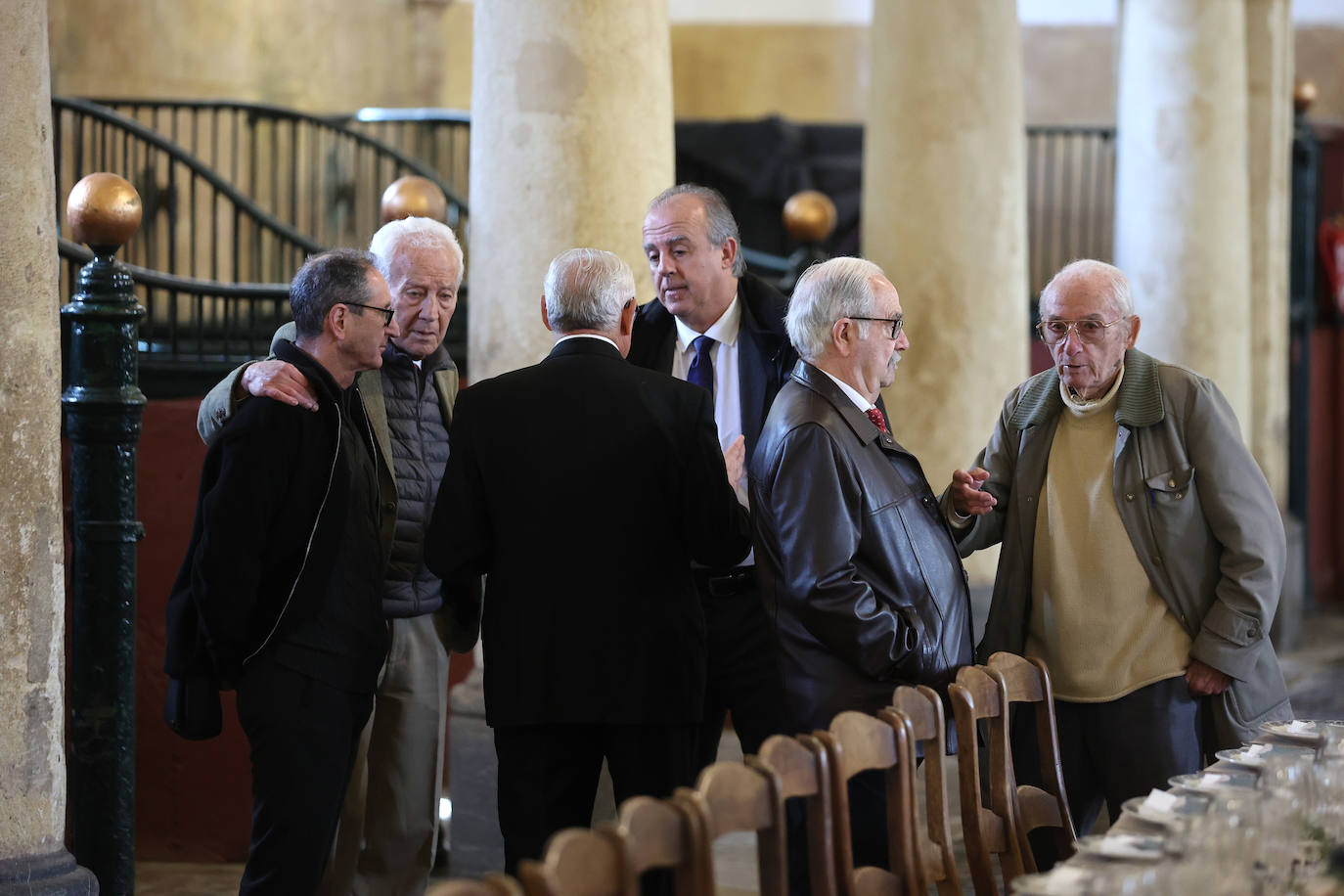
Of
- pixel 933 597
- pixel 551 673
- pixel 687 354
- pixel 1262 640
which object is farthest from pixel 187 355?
pixel 1262 640

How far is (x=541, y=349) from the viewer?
182 inches

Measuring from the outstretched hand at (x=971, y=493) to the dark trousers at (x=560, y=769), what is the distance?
0.84m

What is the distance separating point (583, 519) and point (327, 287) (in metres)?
0.74

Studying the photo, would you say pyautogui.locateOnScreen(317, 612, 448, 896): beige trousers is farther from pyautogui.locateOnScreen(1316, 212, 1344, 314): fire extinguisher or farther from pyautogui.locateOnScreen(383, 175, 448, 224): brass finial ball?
pyautogui.locateOnScreen(1316, 212, 1344, 314): fire extinguisher

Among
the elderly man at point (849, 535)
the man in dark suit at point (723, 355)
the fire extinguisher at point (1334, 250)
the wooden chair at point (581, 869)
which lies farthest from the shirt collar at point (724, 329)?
the fire extinguisher at point (1334, 250)

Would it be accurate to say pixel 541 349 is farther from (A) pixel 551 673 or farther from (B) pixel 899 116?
(B) pixel 899 116

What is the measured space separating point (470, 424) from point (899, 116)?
3.29 m

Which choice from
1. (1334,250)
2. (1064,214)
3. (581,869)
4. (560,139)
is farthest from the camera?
(1064,214)

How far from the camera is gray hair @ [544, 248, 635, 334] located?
3.22 meters

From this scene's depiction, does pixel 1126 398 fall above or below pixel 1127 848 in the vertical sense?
above

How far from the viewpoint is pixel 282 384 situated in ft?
10.5

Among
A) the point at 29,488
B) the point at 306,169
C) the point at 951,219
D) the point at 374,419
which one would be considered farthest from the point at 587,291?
the point at 306,169

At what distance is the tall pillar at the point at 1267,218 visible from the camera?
8969mm

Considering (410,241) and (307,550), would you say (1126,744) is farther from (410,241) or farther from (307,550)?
(410,241)
